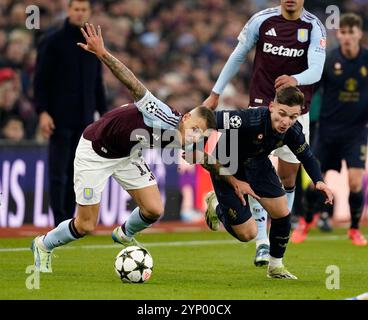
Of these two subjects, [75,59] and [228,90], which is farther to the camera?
[228,90]

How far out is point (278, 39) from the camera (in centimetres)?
1134

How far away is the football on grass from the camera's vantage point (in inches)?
373

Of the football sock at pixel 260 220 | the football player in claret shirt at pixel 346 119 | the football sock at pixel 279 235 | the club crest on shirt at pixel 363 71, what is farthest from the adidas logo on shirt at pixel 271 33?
the club crest on shirt at pixel 363 71

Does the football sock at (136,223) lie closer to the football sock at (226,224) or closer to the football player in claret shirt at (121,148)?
the football player in claret shirt at (121,148)

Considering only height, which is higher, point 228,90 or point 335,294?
point 228,90

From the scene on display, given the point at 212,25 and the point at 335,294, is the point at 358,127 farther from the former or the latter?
the point at 212,25

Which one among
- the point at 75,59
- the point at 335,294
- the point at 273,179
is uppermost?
the point at 75,59

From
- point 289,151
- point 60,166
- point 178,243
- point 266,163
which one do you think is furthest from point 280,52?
point 178,243

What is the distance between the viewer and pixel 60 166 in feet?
Result: 44.5

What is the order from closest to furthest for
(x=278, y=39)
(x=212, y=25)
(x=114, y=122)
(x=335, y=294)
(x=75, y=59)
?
1. (x=335, y=294)
2. (x=114, y=122)
3. (x=278, y=39)
4. (x=75, y=59)
5. (x=212, y=25)

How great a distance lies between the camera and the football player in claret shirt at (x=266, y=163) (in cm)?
952

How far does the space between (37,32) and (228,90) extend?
13.4 feet

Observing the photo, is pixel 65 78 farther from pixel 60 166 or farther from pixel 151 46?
pixel 151 46
